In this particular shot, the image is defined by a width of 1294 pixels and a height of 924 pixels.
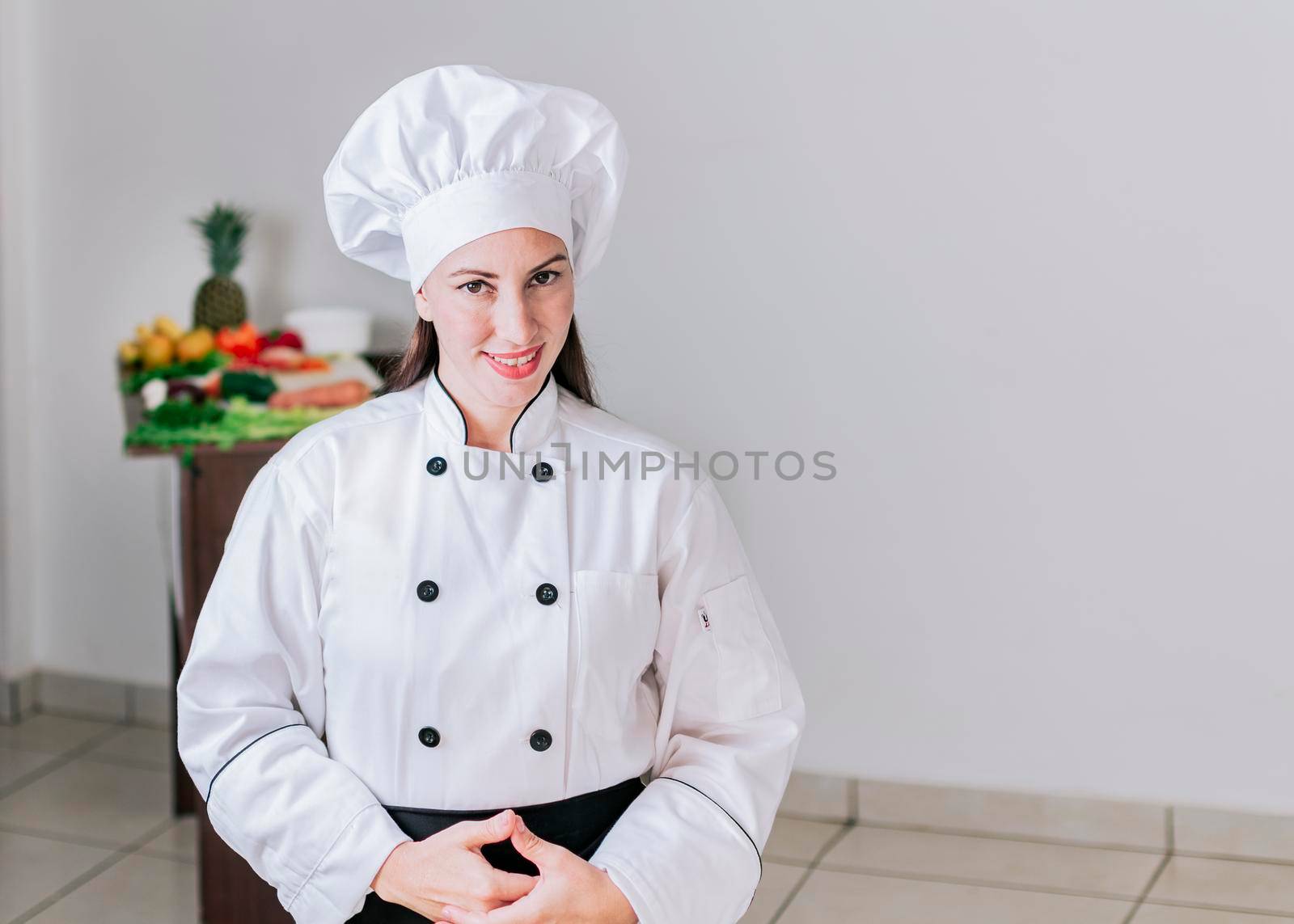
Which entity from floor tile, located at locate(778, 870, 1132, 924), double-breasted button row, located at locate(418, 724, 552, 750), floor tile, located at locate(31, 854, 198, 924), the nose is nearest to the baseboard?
floor tile, located at locate(31, 854, 198, 924)

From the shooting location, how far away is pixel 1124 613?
8.61 feet

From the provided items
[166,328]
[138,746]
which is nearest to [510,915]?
[166,328]

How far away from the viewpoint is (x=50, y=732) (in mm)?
3367

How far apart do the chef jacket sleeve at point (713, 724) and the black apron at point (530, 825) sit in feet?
0.15

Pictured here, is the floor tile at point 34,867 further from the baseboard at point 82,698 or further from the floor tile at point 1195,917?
the floor tile at point 1195,917

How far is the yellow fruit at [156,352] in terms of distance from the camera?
2742 mm

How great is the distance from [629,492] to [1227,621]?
173 cm

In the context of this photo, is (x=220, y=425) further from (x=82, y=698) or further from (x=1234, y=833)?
(x=1234, y=833)

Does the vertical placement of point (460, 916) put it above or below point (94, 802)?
above

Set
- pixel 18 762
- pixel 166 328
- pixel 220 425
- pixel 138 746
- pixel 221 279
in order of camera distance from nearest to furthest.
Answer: pixel 220 425
pixel 166 328
pixel 221 279
pixel 18 762
pixel 138 746

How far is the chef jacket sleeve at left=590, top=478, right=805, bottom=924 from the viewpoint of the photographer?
1261mm

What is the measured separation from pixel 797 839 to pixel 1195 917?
78 cm

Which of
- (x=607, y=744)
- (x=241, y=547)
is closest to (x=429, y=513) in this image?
(x=241, y=547)

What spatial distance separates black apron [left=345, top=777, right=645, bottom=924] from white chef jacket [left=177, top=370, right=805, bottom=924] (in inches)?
0.5
